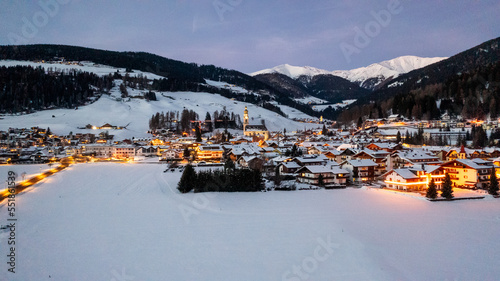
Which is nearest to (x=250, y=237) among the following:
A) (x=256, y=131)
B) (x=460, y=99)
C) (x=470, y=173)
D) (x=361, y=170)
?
(x=361, y=170)

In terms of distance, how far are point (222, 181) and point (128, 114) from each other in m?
49.8

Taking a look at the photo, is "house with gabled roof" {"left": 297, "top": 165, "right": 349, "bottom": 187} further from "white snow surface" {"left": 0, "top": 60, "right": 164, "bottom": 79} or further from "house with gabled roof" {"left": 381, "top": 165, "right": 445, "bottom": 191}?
"white snow surface" {"left": 0, "top": 60, "right": 164, "bottom": 79}

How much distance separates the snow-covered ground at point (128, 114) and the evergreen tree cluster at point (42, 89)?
2.89 meters

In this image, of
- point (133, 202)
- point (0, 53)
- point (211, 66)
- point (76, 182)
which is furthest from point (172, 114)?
point (211, 66)

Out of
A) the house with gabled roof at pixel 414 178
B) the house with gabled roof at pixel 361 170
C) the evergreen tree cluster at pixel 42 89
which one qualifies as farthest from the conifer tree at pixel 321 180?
the evergreen tree cluster at pixel 42 89

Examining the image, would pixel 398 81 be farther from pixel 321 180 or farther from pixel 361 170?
pixel 321 180

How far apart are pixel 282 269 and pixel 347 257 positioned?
1974 millimetres

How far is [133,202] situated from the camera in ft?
48.1

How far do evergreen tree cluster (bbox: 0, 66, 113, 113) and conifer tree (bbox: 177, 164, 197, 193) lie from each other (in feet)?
177

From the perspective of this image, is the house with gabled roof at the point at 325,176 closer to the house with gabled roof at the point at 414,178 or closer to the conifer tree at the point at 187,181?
the house with gabled roof at the point at 414,178

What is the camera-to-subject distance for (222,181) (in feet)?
58.7

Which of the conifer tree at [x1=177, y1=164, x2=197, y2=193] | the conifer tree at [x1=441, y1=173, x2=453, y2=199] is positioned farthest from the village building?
the conifer tree at [x1=441, y1=173, x2=453, y2=199]

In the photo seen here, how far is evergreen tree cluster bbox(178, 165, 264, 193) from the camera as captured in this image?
17547 mm

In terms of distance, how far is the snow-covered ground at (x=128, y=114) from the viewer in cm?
5012
